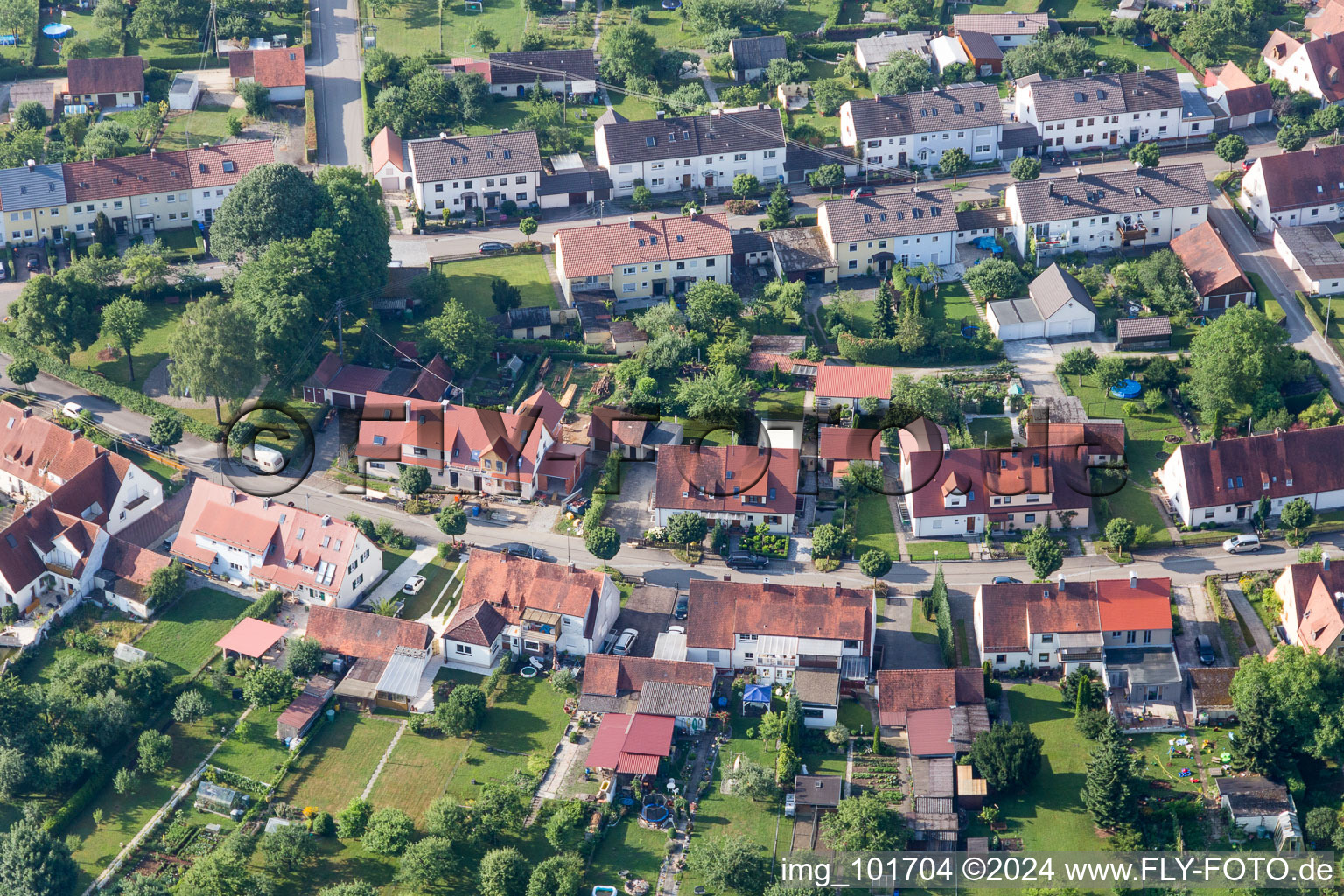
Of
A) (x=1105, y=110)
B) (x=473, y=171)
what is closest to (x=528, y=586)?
(x=473, y=171)

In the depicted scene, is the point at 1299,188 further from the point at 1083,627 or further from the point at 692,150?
the point at 1083,627

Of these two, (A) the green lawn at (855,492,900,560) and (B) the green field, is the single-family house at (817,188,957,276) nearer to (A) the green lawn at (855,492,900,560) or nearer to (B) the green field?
(A) the green lawn at (855,492,900,560)

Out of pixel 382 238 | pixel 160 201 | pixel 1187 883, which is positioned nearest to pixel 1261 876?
pixel 1187 883

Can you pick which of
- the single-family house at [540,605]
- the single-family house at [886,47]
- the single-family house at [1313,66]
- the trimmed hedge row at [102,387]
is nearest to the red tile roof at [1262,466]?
the single-family house at [540,605]

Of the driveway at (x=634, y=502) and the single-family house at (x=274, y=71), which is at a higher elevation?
the single-family house at (x=274, y=71)

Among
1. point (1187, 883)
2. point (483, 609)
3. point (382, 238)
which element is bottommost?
point (1187, 883)

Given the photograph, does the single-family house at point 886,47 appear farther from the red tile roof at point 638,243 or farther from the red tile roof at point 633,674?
the red tile roof at point 633,674

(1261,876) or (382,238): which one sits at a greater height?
(382,238)

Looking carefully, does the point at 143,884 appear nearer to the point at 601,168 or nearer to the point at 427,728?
the point at 427,728
